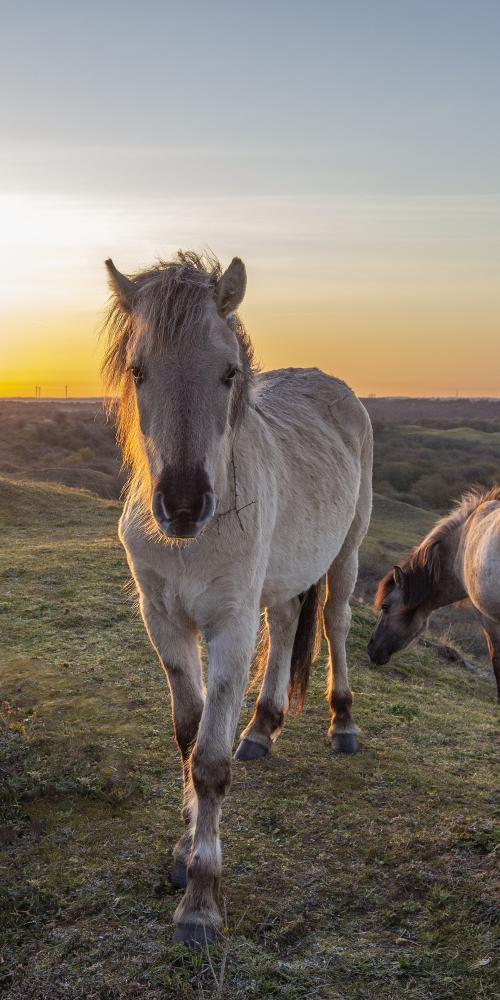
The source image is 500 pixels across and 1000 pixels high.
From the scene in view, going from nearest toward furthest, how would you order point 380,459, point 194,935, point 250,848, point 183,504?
1. point 183,504
2. point 194,935
3. point 250,848
4. point 380,459

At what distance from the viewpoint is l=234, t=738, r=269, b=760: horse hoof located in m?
5.38

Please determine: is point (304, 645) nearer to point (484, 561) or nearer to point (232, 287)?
point (484, 561)

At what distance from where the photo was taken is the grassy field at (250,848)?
10.6ft

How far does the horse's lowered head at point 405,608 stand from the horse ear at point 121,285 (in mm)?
5346

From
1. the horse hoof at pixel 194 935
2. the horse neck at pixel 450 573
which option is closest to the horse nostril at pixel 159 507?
the horse hoof at pixel 194 935

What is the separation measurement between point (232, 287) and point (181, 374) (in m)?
0.55

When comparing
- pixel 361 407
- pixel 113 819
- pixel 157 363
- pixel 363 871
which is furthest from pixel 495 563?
A: pixel 157 363

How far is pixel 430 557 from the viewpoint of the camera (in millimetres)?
8172

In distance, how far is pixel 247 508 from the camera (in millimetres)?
3844

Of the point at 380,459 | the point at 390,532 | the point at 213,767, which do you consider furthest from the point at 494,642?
the point at 380,459

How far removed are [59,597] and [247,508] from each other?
5.53 metres

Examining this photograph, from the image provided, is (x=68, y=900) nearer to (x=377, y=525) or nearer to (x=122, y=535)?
(x=122, y=535)

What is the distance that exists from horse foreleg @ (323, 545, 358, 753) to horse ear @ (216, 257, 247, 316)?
321 centimetres

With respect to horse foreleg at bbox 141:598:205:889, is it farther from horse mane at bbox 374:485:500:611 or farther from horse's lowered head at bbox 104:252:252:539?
horse mane at bbox 374:485:500:611
